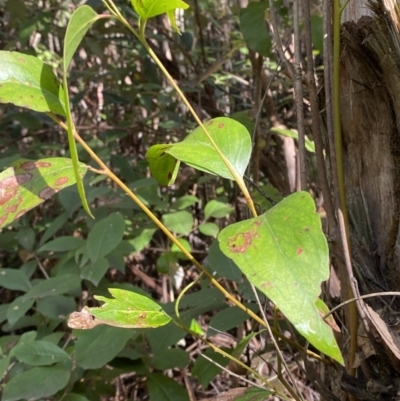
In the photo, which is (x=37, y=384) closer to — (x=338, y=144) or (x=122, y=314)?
(x=122, y=314)

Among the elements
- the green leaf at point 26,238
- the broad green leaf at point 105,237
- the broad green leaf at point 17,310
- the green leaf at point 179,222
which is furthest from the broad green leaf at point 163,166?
the green leaf at point 26,238

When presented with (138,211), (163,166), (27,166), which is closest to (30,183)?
(27,166)

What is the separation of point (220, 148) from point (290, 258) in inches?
7.9

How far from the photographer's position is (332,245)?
0.58 m

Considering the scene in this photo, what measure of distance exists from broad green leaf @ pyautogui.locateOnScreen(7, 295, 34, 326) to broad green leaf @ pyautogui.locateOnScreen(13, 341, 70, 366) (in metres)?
0.14

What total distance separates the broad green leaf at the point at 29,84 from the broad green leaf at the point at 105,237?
44cm

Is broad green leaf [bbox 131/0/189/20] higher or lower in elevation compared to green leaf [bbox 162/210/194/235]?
higher

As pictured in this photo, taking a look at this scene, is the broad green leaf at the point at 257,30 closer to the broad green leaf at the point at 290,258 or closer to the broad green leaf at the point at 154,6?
the broad green leaf at the point at 154,6

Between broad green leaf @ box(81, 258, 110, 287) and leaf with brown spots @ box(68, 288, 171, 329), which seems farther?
broad green leaf @ box(81, 258, 110, 287)

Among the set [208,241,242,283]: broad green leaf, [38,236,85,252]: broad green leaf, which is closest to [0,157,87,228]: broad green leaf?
[208,241,242,283]: broad green leaf

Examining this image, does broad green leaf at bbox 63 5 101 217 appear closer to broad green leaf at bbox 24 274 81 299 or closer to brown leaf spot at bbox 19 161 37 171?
brown leaf spot at bbox 19 161 37 171

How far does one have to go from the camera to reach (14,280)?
3.42ft

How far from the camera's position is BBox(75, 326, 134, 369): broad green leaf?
77cm

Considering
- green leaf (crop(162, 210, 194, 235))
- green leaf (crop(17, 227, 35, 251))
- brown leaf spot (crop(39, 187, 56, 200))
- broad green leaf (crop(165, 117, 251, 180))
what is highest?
broad green leaf (crop(165, 117, 251, 180))
